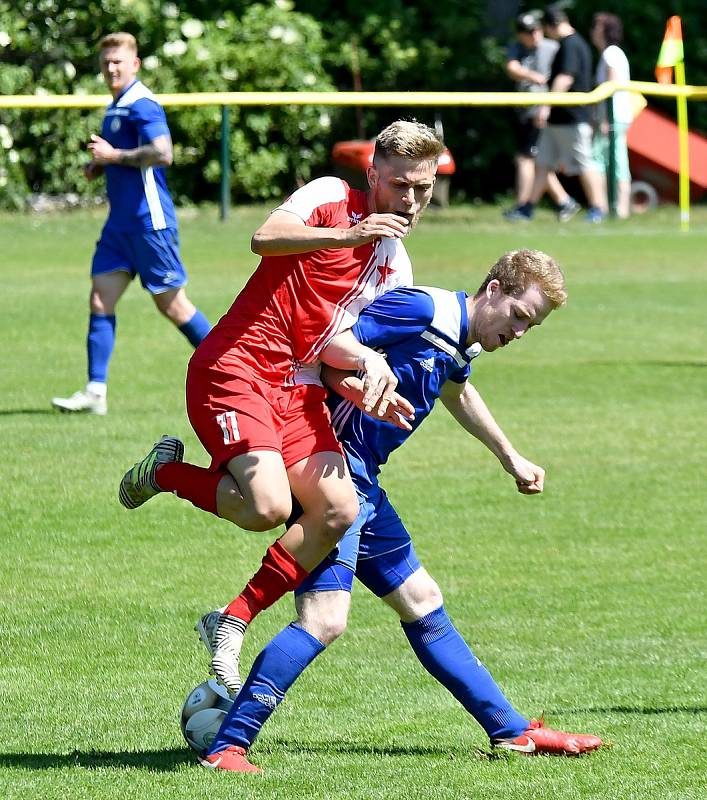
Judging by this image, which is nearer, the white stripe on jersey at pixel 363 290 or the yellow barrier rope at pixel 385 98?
the white stripe on jersey at pixel 363 290

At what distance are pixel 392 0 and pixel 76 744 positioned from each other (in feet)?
63.7

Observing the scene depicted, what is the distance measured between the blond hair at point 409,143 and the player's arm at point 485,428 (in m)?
0.77

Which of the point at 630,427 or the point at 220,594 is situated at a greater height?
the point at 220,594

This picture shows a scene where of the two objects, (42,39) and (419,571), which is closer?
(419,571)

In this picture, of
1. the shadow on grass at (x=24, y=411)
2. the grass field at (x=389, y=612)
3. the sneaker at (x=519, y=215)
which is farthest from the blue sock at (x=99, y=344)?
the sneaker at (x=519, y=215)

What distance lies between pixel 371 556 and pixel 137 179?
6.01m

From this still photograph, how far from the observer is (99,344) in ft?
34.9

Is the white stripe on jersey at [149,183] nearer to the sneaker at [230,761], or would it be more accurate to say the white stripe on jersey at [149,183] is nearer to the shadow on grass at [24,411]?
the shadow on grass at [24,411]

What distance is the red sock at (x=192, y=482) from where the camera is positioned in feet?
17.0

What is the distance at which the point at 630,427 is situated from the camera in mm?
10992

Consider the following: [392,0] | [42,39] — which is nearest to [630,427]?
[42,39]

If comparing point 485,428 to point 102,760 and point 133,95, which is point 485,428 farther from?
point 133,95

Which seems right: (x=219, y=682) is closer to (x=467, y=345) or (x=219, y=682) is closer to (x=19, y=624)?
(x=467, y=345)

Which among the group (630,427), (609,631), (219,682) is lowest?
(630,427)
